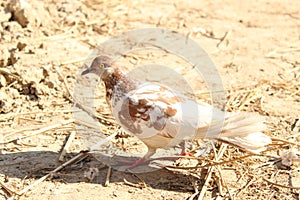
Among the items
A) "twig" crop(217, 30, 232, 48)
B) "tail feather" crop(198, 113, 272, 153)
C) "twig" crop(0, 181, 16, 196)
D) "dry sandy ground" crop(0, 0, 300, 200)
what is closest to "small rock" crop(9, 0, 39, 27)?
"dry sandy ground" crop(0, 0, 300, 200)

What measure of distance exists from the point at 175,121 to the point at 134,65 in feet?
8.13

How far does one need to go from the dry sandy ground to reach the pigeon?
12.8 inches

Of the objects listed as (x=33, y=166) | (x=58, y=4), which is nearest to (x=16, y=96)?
(x=33, y=166)

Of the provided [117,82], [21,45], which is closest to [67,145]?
[117,82]

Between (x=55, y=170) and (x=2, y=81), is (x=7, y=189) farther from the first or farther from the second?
(x=2, y=81)

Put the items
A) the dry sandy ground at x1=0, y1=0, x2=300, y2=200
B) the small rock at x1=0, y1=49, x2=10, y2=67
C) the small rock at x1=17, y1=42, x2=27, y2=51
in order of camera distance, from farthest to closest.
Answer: the small rock at x1=17, y1=42, x2=27, y2=51
the small rock at x1=0, y1=49, x2=10, y2=67
the dry sandy ground at x1=0, y1=0, x2=300, y2=200

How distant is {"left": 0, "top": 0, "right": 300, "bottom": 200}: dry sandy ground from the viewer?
4238mm

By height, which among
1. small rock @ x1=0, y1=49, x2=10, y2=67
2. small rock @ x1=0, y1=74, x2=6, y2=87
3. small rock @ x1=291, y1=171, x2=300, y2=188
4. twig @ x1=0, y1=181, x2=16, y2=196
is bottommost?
twig @ x1=0, y1=181, x2=16, y2=196

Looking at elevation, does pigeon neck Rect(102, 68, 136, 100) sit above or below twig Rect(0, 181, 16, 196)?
above

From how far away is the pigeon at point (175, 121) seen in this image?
413 cm

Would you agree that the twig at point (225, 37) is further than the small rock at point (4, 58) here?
Yes

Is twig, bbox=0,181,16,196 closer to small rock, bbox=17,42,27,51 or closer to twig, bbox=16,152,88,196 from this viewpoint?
twig, bbox=16,152,88,196

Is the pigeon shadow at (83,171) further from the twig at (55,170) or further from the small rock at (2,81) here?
the small rock at (2,81)

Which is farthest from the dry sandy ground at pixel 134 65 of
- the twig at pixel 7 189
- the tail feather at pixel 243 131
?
the tail feather at pixel 243 131
